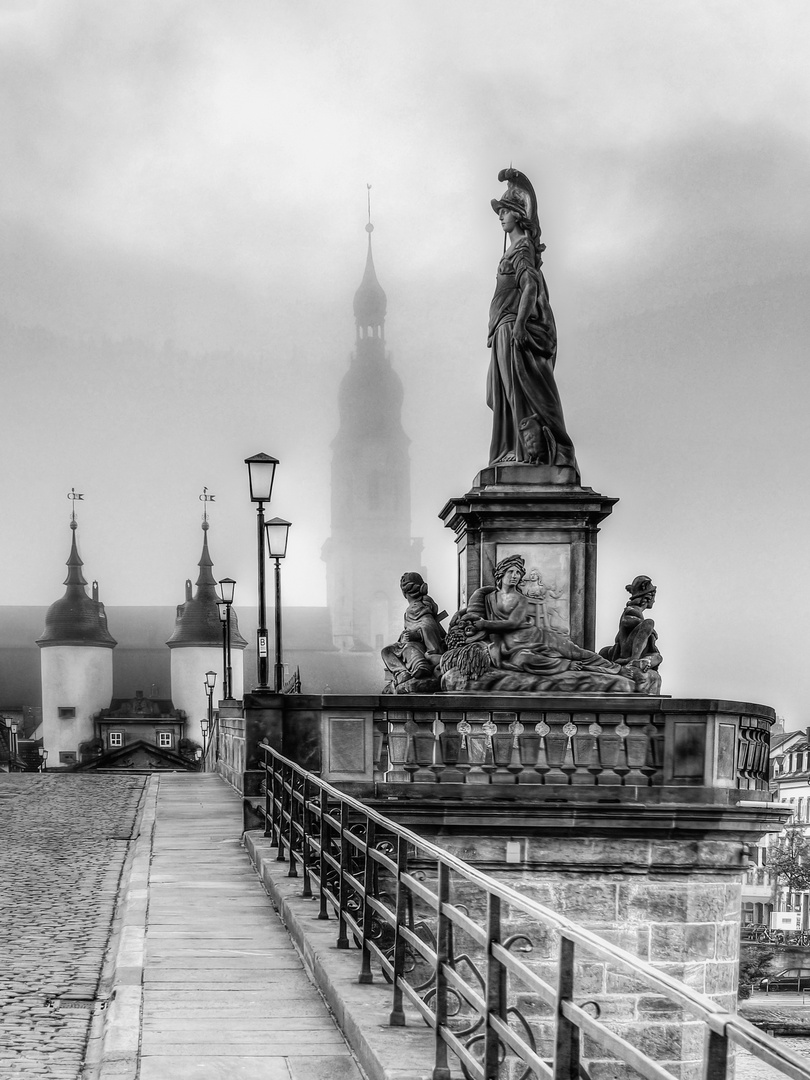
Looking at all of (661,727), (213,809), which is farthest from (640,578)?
(213,809)

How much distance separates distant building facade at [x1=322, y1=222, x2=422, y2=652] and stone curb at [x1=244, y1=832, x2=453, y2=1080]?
12766cm

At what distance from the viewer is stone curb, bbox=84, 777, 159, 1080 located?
6.51m

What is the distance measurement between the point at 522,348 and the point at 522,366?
10.9 inches

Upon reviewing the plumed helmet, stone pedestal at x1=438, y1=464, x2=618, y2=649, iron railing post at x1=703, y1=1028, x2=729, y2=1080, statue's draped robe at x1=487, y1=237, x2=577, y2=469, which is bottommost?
iron railing post at x1=703, y1=1028, x2=729, y2=1080

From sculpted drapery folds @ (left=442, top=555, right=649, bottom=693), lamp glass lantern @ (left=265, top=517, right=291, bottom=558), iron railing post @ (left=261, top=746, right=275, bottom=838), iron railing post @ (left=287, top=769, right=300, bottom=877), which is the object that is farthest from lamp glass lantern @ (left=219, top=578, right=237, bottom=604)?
iron railing post @ (left=287, top=769, right=300, bottom=877)

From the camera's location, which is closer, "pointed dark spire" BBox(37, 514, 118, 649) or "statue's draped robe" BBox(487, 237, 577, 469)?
"statue's draped robe" BBox(487, 237, 577, 469)

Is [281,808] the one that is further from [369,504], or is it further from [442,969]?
[369,504]

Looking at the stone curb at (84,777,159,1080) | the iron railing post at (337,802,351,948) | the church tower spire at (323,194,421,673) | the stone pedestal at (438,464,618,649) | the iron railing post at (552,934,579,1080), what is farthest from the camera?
the church tower spire at (323,194,421,673)

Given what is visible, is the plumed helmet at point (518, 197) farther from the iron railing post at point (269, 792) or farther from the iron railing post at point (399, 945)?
the iron railing post at point (399, 945)

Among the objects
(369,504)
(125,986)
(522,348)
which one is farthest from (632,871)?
(369,504)

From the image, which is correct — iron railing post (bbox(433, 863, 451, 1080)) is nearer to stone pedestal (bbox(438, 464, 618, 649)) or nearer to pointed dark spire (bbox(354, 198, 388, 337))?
stone pedestal (bbox(438, 464, 618, 649))

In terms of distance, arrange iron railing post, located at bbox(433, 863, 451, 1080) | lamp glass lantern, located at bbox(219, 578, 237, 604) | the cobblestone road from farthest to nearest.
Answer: lamp glass lantern, located at bbox(219, 578, 237, 604), the cobblestone road, iron railing post, located at bbox(433, 863, 451, 1080)

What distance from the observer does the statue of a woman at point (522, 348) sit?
68.8 ft

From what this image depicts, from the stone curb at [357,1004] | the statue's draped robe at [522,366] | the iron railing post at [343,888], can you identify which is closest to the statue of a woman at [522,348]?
the statue's draped robe at [522,366]
